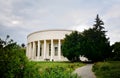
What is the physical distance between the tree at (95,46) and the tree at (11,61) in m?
36.4

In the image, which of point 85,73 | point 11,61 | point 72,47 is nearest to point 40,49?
point 72,47

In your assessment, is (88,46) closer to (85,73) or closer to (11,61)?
(85,73)

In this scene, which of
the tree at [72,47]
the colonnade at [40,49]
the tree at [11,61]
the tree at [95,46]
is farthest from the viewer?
the colonnade at [40,49]

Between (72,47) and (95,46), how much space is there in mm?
4489

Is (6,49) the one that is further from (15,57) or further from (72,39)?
(72,39)

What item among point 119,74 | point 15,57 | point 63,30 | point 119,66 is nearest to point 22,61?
point 15,57

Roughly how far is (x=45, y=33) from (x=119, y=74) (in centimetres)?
4106

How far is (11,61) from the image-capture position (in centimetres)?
958

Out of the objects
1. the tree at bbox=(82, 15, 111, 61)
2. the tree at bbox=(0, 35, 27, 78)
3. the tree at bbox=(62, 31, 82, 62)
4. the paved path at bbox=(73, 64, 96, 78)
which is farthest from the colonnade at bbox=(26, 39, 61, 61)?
the tree at bbox=(0, 35, 27, 78)

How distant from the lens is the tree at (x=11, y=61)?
30.8 ft

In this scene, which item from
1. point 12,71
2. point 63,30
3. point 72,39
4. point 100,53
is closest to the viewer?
point 12,71

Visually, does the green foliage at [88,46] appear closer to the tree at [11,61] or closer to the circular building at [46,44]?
the circular building at [46,44]

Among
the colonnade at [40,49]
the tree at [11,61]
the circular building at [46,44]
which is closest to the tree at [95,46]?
the circular building at [46,44]

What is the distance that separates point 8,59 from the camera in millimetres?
9555
